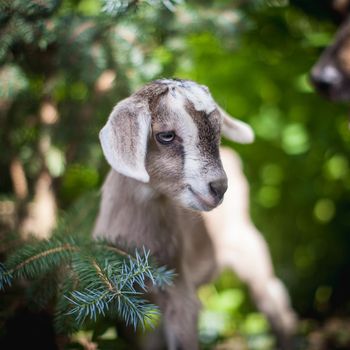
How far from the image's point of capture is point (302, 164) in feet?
11.6

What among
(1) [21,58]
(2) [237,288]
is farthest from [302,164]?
(1) [21,58]

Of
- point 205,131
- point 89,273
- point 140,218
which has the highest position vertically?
point 205,131

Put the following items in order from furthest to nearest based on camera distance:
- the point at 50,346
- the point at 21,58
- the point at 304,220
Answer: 1. the point at 304,220
2. the point at 21,58
3. the point at 50,346

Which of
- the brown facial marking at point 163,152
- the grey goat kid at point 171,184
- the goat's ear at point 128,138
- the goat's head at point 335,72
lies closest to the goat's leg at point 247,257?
the grey goat kid at point 171,184

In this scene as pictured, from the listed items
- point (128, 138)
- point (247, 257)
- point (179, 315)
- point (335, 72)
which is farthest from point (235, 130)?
point (247, 257)

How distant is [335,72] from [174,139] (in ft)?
4.17

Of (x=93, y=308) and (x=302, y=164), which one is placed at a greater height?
(x=93, y=308)

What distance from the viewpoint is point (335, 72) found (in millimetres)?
2576

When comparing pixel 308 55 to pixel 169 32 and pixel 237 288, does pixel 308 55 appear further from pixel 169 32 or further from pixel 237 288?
pixel 237 288

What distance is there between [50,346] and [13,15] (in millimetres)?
1087

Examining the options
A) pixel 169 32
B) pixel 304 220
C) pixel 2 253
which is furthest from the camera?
pixel 304 220

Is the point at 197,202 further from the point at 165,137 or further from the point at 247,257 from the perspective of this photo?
the point at 247,257

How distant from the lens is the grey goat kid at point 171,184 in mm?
1568

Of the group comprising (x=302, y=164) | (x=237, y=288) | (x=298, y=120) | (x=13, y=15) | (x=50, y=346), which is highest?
(x=13, y=15)
